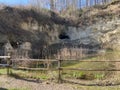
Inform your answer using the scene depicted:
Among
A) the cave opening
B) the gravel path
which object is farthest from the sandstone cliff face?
the gravel path

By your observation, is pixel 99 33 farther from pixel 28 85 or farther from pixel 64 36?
pixel 28 85

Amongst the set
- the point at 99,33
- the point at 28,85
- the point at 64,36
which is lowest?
the point at 28,85

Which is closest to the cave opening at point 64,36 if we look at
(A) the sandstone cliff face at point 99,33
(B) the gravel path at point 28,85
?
(A) the sandstone cliff face at point 99,33

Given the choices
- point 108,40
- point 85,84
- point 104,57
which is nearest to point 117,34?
point 108,40

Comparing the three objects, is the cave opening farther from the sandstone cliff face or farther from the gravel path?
the gravel path

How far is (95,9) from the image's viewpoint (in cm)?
4303

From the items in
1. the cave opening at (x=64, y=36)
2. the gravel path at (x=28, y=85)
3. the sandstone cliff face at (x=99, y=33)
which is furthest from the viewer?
the cave opening at (x=64, y=36)

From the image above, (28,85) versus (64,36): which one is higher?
(64,36)

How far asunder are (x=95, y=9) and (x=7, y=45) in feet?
59.3

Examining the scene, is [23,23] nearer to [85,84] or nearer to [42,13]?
[42,13]

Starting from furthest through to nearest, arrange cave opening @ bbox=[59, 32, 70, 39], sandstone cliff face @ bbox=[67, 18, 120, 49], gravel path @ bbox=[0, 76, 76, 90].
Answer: cave opening @ bbox=[59, 32, 70, 39] < sandstone cliff face @ bbox=[67, 18, 120, 49] < gravel path @ bbox=[0, 76, 76, 90]

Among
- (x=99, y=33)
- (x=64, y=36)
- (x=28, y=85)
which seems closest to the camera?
(x=28, y=85)

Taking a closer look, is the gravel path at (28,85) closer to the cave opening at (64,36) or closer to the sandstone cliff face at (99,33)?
the sandstone cliff face at (99,33)

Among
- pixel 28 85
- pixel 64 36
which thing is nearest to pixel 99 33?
pixel 64 36
